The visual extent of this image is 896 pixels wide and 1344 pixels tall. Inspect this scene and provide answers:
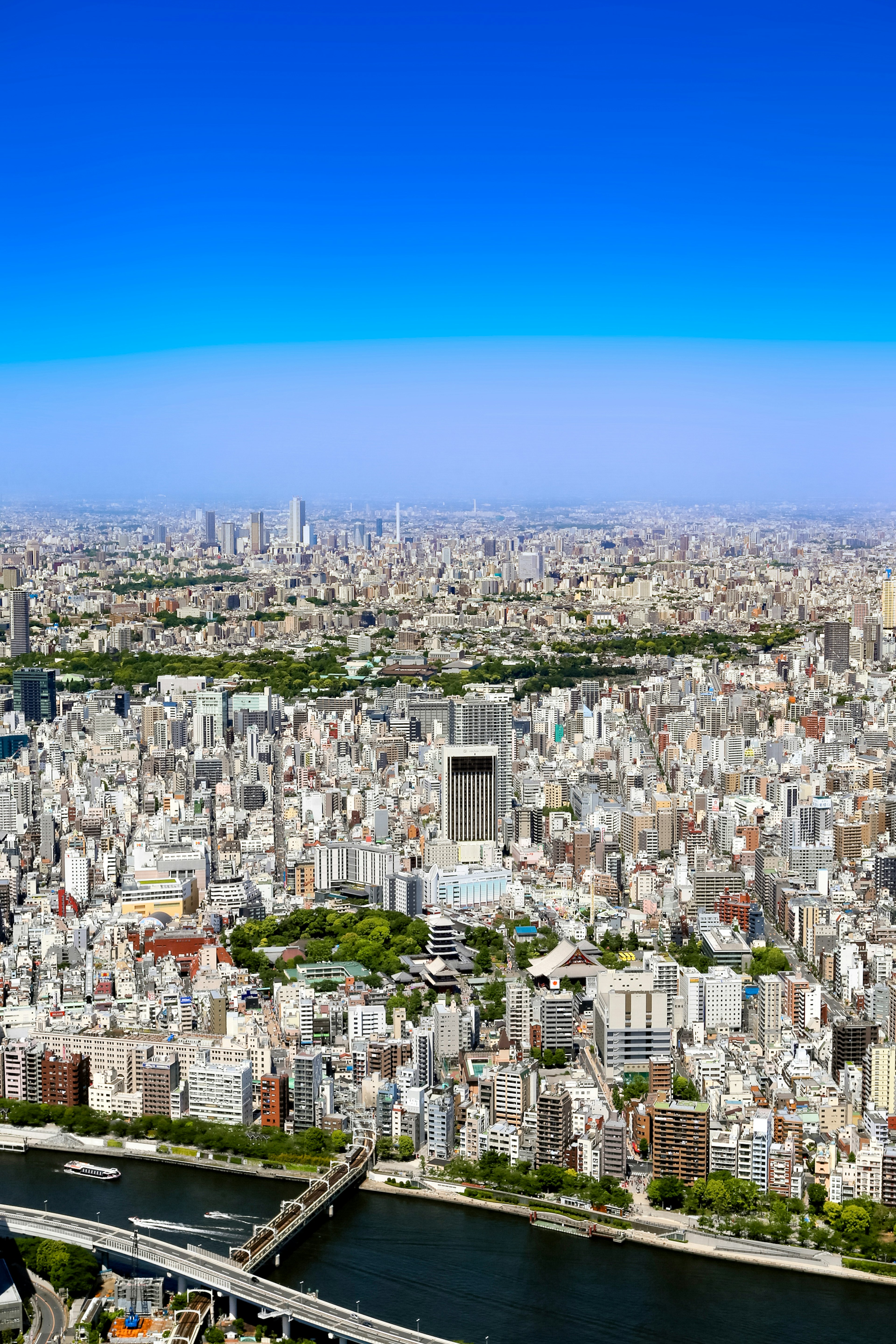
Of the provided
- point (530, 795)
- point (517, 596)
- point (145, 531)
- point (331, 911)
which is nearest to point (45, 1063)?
point (331, 911)

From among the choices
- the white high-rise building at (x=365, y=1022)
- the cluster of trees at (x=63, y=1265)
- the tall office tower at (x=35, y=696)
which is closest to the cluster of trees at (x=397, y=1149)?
the white high-rise building at (x=365, y=1022)

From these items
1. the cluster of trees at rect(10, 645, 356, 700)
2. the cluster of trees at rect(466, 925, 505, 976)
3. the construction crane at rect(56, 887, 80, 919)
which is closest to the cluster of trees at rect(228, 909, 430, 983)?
the cluster of trees at rect(466, 925, 505, 976)

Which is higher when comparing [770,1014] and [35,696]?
[35,696]

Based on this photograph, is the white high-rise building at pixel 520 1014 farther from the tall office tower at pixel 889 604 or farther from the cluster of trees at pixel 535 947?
the tall office tower at pixel 889 604

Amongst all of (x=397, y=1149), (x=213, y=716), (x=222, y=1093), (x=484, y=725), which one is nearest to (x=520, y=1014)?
(x=397, y=1149)

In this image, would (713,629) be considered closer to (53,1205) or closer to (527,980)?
(527,980)

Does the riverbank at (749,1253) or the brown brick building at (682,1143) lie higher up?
the brown brick building at (682,1143)

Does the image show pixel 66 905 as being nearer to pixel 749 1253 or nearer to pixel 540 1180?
pixel 540 1180

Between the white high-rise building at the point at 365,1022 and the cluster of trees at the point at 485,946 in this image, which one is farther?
the cluster of trees at the point at 485,946
